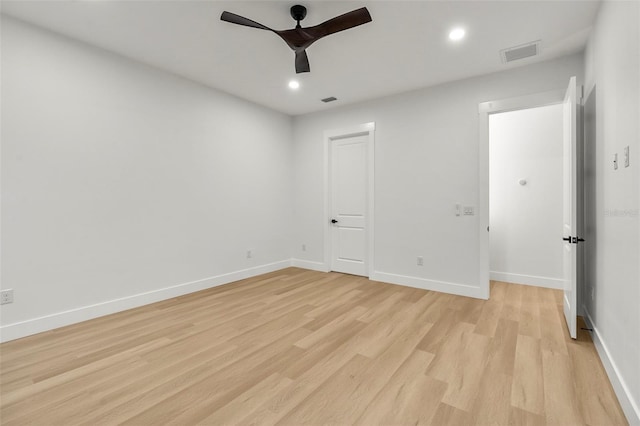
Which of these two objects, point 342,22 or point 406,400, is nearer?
point 406,400

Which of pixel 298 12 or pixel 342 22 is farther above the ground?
pixel 298 12

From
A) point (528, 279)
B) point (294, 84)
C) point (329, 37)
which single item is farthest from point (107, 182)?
point (528, 279)

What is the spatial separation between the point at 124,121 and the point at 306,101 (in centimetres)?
251

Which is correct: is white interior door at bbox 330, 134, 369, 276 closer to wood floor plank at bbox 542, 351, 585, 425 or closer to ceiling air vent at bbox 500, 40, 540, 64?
ceiling air vent at bbox 500, 40, 540, 64

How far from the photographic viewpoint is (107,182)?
317cm

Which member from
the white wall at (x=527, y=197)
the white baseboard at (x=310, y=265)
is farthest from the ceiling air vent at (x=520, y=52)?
the white baseboard at (x=310, y=265)

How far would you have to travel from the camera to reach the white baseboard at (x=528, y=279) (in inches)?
164

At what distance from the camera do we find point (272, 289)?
410 centimetres

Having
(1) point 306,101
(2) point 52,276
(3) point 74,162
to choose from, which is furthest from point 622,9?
(2) point 52,276

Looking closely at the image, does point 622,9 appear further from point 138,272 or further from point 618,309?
point 138,272

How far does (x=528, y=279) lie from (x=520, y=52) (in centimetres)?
303

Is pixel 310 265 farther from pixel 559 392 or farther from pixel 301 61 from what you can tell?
pixel 559 392

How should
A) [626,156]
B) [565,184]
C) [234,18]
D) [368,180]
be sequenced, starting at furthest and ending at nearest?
1. [368,180]
2. [565,184]
3. [234,18]
4. [626,156]

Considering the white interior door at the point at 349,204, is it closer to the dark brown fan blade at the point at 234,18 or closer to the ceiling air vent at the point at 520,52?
the ceiling air vent at the point at 520,52
